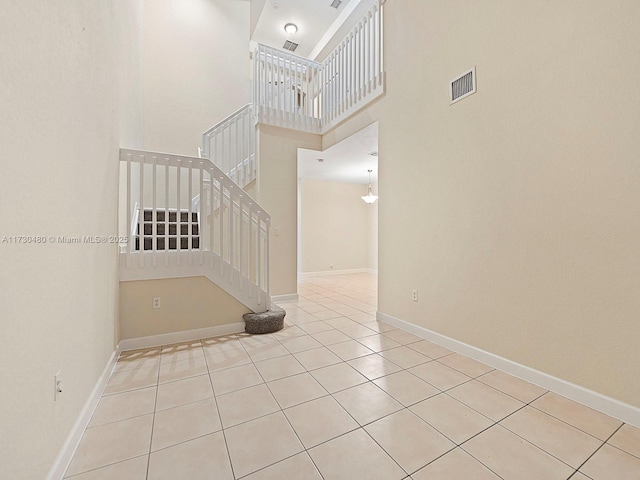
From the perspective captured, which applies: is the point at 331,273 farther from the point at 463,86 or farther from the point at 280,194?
the point at 463,86

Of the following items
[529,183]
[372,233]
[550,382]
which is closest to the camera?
[550,382]

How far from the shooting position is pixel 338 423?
156 cm

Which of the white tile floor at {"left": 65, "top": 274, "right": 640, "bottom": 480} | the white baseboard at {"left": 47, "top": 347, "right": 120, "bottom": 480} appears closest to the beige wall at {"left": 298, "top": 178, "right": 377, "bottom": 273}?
the white tile floor at {"left": 65, "top": 274, "right": 640, "bottom": 480}

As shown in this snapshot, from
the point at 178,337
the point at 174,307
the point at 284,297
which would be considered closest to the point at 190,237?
the point at 174,307

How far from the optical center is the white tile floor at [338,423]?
4.15 ft

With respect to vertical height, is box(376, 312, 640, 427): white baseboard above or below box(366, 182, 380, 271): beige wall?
below

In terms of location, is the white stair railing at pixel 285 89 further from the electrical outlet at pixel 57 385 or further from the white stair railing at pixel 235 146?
the electrical outlet at pixel 57 385

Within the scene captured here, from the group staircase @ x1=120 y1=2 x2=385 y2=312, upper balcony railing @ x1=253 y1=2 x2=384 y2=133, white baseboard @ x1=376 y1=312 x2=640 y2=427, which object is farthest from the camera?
upper balcony railing @ x1=253 y1=2 x2=384 y2=133

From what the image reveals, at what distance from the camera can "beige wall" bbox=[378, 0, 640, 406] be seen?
63.2 inches

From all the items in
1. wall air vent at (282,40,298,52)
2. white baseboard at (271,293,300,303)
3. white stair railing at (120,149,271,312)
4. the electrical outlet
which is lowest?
white baseboard at (271,293,300,303)

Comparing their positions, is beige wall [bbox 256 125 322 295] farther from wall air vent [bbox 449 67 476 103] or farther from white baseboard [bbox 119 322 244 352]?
wall air vent [bbox 449 67 476 103]

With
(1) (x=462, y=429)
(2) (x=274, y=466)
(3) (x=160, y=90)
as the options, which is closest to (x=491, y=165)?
(1) (x=462, y=429)

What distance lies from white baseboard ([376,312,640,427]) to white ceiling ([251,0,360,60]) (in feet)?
20.8

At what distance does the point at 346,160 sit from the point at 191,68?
132 inches
